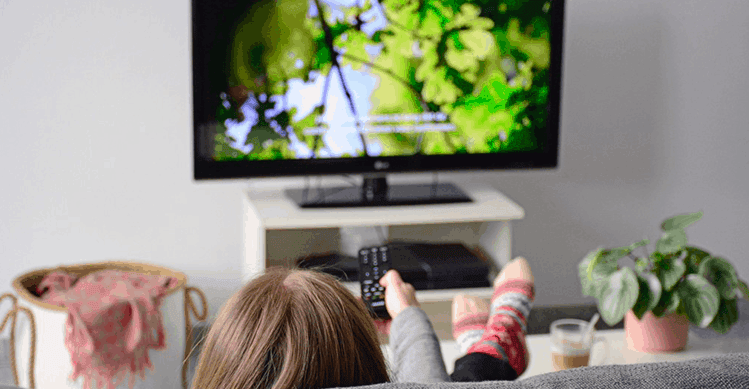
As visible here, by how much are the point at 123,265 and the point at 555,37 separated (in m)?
1.50

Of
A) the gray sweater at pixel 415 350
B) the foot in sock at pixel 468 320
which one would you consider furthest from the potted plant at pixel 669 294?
the gray sweater at pixel 415 350

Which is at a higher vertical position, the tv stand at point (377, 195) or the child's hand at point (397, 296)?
the tv stand at point (377, 195)

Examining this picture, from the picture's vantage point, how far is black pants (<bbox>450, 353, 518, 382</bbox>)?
1334 mm

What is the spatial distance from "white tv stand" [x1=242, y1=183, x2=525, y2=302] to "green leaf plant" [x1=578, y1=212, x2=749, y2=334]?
70 centimetres

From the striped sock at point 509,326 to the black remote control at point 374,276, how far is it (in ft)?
0.61

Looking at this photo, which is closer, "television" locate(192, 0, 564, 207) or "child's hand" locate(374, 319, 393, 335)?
"child's hand" locate(374, 319, 393, 335)

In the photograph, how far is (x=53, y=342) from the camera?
1958 mm

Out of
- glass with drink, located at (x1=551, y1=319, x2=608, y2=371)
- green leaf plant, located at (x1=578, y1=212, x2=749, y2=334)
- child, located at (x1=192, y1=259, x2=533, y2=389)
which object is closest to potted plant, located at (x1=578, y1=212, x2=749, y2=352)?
green leaf plant, located at (x1=578, y1=212, x2=749, y2=334)

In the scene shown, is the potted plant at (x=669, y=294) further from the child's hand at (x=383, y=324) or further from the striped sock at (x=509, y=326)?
the child's hand at (x=383, y=324)

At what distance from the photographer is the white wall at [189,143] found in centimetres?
253

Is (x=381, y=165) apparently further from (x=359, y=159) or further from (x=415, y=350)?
(x=415, y=350)

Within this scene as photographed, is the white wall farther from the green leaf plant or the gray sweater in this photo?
the gray sweater

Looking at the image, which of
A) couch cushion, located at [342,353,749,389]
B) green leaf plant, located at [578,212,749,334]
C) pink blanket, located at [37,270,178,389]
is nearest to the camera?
couch cushion, located at [342,353,749,389]

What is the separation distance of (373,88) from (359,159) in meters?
0.23
